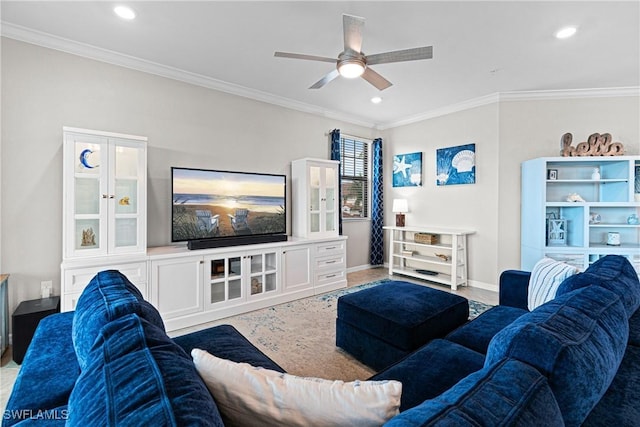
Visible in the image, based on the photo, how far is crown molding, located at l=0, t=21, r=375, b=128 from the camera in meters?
2.64

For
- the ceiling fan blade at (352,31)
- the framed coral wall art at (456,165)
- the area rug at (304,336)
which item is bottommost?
the area rug at (304,336)

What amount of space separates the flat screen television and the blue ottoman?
67.3 inches

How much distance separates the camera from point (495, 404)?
2.12 feet

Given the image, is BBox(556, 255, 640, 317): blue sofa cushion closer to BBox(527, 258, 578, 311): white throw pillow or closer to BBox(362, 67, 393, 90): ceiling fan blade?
BBox(527, 258, 578, 311): white throw pillow

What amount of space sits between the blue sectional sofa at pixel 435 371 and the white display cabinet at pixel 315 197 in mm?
2750

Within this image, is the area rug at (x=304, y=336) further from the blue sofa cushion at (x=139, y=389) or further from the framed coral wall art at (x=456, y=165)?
the framed coral wall art at (x=456, y=165)

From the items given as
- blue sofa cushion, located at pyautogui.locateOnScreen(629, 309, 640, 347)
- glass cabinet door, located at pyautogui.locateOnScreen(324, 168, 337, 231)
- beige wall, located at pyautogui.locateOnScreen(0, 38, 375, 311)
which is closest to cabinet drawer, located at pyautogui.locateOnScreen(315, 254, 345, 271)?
glass cabinet door, located at pyautogui.locateOnScreen(324, 168, 337, 231)

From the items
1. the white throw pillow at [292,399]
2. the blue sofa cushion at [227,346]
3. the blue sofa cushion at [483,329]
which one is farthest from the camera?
the blue sofa cushion at [483,329]

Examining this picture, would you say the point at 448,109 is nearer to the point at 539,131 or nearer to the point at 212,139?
the point at 539,131

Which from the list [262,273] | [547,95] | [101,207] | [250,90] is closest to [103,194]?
[101,207]

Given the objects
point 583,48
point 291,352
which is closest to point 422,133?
point 583,48

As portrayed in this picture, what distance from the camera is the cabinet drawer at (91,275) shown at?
2.54m

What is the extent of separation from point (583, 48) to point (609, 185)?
1960mm

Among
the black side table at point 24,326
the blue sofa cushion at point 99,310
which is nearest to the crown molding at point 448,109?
the blue sofa cushion at point 99,310
